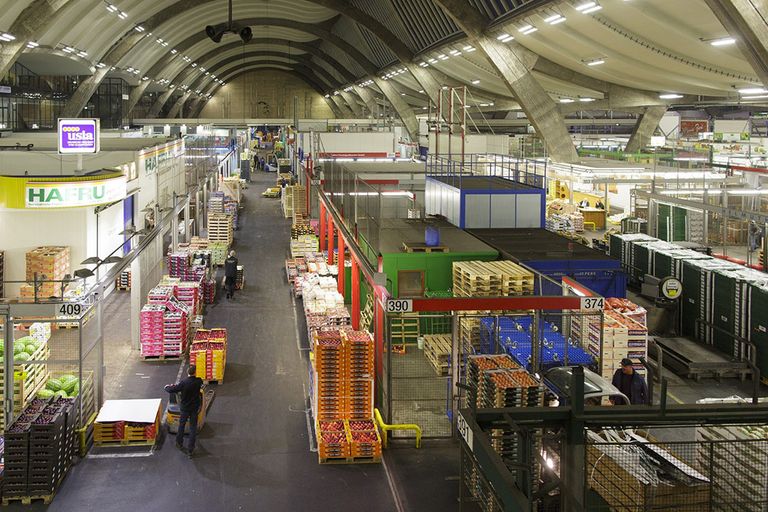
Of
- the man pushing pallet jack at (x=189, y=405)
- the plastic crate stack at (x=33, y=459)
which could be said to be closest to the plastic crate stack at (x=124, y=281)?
the man pushing pallet jack at (x=189, y=405)

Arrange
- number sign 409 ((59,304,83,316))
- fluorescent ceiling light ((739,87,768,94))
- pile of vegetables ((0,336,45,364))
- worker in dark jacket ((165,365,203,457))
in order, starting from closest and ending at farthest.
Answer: number sign 409 ((59,304,83,316))
worker in dark jacket ((165,365,203,457))
pile of vegetables ((0,336,45,364))
fluorescent ceiling light ((739,87,768,94))

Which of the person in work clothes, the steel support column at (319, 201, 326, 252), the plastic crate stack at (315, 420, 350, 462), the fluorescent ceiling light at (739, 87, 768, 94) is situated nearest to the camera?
the plastic crate stack at (315, 420, 350, 462)

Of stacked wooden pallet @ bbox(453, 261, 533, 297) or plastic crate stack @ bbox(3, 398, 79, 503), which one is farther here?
stacked wooden pallet @ bbox(453, 261, 533, 297)

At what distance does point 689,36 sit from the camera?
22312 mm

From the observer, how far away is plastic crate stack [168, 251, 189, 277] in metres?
20.5

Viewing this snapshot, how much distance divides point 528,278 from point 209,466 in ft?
19.8

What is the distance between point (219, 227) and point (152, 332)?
13137 millimetres

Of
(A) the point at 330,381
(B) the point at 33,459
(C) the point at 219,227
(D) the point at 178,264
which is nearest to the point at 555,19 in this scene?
(D) the point at 178,264

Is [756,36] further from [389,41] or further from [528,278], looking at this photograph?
[389,41]

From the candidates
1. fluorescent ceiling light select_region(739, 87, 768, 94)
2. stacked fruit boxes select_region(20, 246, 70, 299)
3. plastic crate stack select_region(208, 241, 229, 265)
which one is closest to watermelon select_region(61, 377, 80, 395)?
stacked fruit boxes select_region(20, 246, 70, 299)

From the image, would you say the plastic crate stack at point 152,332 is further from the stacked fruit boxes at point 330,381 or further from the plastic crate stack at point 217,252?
the plastic crate stack at point 217,252

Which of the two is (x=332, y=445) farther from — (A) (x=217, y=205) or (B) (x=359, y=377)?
(A) (x=217, y=205)

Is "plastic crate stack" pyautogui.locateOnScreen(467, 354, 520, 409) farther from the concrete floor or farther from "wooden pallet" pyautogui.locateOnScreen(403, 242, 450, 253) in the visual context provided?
"wooden pallet" pyautogui.locateOnScreen(403, 242, 450, 253)

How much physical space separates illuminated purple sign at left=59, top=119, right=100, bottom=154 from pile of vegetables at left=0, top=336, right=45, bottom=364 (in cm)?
572
